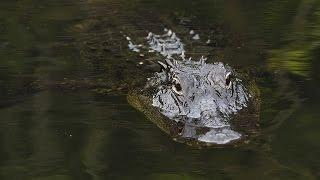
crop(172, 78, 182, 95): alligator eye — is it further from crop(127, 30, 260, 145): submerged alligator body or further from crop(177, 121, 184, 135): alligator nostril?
crop(177, 121, 184, 135): alligator nostril

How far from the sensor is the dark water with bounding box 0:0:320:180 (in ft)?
12.4

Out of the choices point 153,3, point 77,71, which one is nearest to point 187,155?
point 77,71

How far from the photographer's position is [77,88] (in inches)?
196

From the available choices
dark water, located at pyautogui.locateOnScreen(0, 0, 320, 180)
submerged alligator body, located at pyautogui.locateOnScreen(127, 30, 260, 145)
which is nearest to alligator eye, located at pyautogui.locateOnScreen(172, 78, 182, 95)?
submerged alligator body, located at pyautogui.locateOnScreen(127, 30, 260, 145)

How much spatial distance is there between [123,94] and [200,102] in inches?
37.6

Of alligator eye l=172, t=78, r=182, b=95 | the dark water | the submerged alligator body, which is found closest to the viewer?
the dark water

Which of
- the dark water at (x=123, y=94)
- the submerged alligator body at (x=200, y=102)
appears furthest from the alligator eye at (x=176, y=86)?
the dark water at (x=123, y=94)

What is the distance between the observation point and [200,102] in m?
4.30

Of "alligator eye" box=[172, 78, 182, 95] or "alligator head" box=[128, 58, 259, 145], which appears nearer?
"alligator head" box=[128, 58, 259, 145]

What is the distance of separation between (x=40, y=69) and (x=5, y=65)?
259 mm

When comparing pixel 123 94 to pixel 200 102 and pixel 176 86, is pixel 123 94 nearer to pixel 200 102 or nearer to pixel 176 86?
pixel 176 86

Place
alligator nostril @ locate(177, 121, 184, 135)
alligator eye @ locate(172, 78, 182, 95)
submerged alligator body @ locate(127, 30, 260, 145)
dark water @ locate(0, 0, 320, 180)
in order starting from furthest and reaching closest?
1. alligator eye @ locate(172, 78, 182, 95)
2. alligator nostril @ locate(177, 121, 184, 135)
3. submerged alligator body @ locate(127, 30, 260, 145)
4. dark water @ locate(0, 0, 320, 180)

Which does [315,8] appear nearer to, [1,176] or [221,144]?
[221,144]

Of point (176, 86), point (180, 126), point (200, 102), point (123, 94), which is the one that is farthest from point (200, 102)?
point (123, 94)
